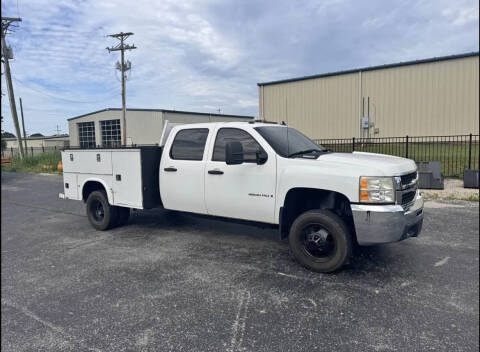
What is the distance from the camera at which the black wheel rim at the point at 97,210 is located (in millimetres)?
6824

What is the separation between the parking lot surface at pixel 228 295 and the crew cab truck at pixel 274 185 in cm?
54

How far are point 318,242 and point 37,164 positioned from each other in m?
25.8

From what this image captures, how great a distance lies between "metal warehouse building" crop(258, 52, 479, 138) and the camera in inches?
935

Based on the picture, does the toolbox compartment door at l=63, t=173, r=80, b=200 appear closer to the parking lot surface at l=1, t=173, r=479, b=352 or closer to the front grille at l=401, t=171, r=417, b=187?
the parking lot surface at l=1, t=173, r=479, b=352

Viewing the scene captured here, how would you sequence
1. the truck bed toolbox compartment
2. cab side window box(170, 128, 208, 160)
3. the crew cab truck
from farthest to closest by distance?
the truck bed toolbox compartment < cab side window box(170, 128, 208, 160) < the crew cab truck

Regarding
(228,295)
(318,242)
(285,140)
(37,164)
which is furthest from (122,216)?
(37,164)

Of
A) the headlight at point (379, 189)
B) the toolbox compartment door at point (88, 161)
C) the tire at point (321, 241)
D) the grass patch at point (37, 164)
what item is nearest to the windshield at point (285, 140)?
the tire at point (321, 241)

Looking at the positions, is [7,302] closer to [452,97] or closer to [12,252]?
[12,252]

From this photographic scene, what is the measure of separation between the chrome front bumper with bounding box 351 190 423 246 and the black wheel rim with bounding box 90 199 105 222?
4861 millimetres

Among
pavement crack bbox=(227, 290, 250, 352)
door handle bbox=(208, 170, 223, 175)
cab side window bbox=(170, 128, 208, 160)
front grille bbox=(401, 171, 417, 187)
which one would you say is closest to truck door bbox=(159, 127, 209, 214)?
cab side window bbox=(170, 128, 208, 160)

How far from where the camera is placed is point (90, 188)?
7.02 m

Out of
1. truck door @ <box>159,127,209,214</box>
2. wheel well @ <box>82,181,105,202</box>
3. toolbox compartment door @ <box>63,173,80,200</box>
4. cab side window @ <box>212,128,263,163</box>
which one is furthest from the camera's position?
toolbox compartment door @ <box>63,173,80,200</box>

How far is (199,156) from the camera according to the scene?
18.1 feet

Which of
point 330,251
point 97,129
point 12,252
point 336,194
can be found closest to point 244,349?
point 330,251
